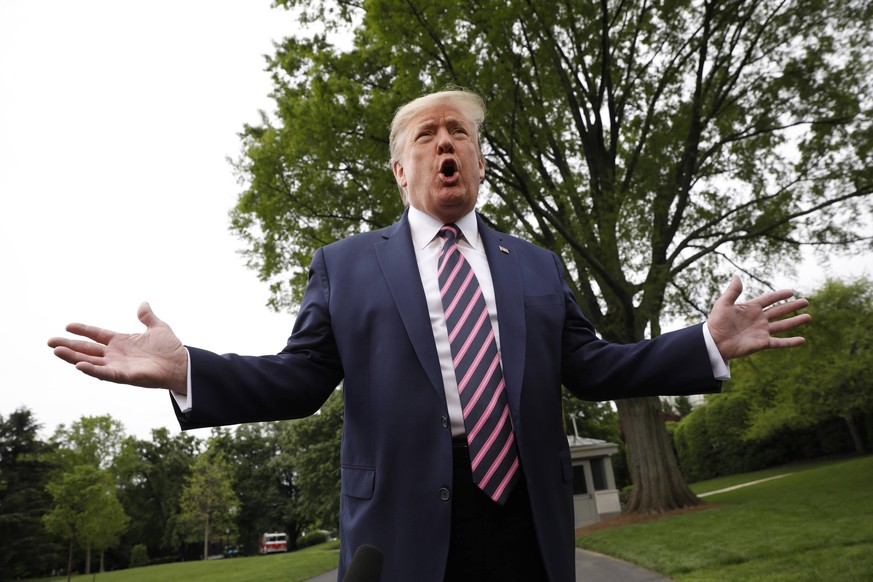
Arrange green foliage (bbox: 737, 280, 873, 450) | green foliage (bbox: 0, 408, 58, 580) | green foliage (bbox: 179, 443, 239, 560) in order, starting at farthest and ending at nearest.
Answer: green foliage (bbox: 179, 443, 239, 560)
green foliage (bbox: 737, 280, 873, 450)
green foliage (bbox: 0, 408, 58, 580)

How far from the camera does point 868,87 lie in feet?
41.0

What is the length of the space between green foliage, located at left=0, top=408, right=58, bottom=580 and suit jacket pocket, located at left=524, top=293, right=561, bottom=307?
33288mm

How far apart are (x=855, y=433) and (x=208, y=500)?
40.6 meters

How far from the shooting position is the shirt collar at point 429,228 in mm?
2422

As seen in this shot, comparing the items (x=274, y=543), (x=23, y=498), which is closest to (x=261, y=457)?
(x=274, y=543)

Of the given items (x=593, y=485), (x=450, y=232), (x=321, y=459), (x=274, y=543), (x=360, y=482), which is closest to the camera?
(x=360, y=482)

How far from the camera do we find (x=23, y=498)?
29234mm

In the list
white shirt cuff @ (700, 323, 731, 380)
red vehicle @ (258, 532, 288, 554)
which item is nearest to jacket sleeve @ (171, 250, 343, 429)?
white shirt cuff @ (700, 323, 731, 380)

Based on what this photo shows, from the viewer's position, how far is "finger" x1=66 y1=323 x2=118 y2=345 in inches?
69.6

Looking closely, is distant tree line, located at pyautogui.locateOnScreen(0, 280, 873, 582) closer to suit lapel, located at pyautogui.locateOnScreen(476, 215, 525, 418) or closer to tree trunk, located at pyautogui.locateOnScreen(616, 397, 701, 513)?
tree trunk, located at pyautogui.locateOnScreen(616, 397, 701, 513)

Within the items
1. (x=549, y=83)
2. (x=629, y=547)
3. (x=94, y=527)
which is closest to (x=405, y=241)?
(x=629, y=547)

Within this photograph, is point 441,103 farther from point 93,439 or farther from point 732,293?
point 93,439

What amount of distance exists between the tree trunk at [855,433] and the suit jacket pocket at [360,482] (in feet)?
120

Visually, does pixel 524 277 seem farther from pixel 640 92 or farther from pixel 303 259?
pixel 640 92
